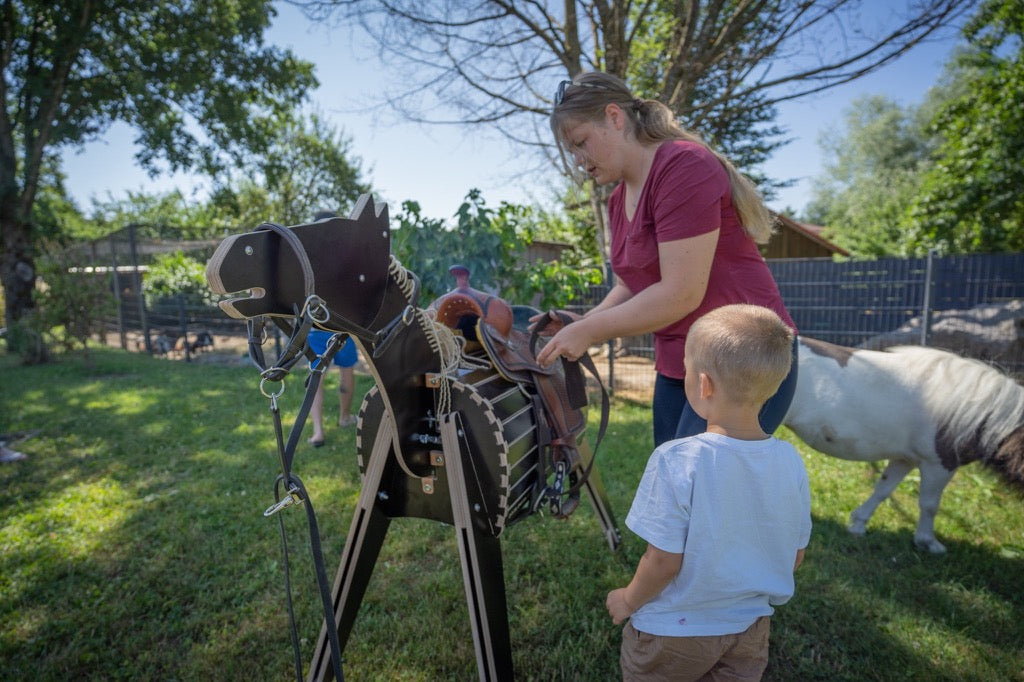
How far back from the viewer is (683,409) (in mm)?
1747

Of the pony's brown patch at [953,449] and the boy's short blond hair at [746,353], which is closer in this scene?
the boy's short blond hair at [746,353]

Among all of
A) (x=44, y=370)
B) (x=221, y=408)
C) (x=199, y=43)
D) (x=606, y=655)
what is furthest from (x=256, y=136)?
(x=606, y=655)

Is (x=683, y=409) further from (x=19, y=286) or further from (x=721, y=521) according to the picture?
(x=19, y=286)

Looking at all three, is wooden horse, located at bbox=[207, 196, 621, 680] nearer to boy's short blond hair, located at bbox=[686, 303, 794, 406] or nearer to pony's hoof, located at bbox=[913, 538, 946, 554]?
boy's short blond hair, located at bbox=[686, 303, 794, 406]

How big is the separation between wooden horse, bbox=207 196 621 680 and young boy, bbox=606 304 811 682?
0.52 m

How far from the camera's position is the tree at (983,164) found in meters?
9.26

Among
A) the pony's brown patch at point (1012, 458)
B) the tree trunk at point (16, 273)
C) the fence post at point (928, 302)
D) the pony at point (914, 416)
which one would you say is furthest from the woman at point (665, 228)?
the tree trunk at point (16, 273)

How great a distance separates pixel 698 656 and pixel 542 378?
108 cm

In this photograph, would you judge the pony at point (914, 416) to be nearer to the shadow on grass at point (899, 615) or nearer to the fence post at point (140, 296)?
the shadow on grass at point (899, 615)

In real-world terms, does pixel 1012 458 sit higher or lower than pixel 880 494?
higher

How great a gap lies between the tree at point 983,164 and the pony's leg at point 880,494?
31.3 ft

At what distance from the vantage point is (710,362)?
119cm

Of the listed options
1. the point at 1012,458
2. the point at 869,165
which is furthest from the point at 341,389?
the point at 869,165

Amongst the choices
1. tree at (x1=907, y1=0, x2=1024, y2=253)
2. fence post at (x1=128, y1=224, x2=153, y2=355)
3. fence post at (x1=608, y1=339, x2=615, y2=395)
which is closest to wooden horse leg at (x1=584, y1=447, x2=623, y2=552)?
fence post at (x1=608, y1=339, x2=615, y2=395)
